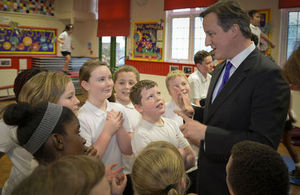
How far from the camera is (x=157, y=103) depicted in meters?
2.15

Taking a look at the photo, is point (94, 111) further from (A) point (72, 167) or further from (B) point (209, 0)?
(B) point (209, 0)

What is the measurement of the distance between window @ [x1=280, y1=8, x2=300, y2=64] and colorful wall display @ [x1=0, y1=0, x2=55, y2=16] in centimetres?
749

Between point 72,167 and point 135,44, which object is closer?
point 72,167

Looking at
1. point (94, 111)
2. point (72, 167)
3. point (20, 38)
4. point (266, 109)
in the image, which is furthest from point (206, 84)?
point (20, 38)

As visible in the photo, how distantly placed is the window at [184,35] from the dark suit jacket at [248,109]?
18.5 ft

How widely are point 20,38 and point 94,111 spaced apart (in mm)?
8386

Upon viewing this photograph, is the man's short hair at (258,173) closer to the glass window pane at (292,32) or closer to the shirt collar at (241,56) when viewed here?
the shirt collar at (241,56)

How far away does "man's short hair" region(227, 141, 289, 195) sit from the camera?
44.1 inches

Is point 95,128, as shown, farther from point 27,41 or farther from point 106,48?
point 27,41

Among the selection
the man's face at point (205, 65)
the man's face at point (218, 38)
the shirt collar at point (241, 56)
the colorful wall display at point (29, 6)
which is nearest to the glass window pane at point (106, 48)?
the colorful wall display at point (29, 6)

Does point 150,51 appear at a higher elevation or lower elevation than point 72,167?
higher

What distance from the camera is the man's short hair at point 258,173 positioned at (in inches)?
44.1

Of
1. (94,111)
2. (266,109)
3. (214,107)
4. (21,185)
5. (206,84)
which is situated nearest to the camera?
(21,185)

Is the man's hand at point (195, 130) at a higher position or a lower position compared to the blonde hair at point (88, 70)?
lower
